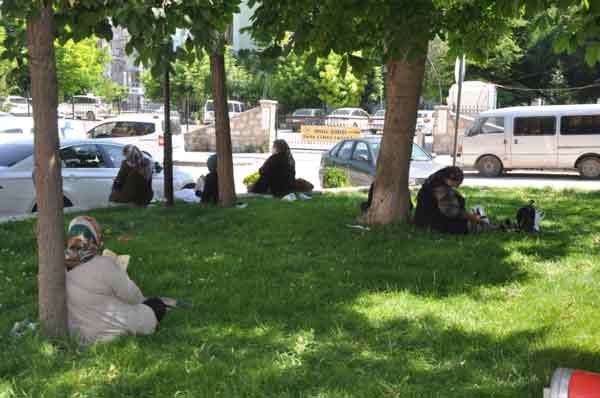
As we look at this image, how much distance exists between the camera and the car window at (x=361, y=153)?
15.3m

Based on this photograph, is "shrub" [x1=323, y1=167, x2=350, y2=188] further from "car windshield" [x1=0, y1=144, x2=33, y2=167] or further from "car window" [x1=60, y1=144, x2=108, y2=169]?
"car windshield" [x1=0, y1=144, x2=33, y2=167]

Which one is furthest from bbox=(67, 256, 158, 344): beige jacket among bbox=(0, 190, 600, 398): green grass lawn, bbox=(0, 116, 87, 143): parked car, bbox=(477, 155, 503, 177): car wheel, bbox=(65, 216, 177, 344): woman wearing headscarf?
bbox=(477, 155, 503, 177): car wheel

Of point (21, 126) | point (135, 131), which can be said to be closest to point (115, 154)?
point (21, 126)

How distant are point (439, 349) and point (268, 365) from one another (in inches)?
43.3

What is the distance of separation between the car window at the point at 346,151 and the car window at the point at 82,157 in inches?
227

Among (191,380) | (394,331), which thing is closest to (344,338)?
(394,331)

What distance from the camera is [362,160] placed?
1534cm

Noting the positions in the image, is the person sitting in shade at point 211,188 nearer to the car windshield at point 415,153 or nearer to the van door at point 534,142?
the car windshield at point 415,153

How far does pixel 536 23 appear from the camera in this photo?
6500 millimetres

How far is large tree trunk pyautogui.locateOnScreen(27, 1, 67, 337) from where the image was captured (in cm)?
427

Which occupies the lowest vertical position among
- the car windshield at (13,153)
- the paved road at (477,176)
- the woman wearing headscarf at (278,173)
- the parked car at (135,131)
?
the paved road at (477,176)

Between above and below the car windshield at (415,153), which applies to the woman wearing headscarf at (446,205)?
below

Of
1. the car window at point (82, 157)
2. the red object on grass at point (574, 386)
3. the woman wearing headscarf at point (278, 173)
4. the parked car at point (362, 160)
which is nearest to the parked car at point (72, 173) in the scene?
the car window at point (82, 157)

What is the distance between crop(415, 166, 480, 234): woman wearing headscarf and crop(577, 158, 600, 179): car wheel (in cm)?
1240
